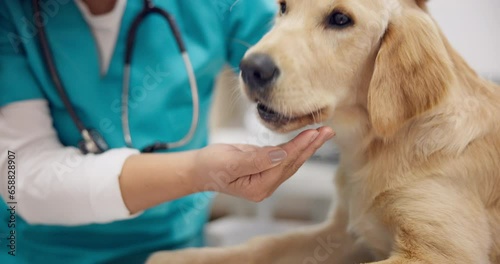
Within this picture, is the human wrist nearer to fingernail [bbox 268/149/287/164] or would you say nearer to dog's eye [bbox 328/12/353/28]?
fingernail [bbox 268/149/287/164]

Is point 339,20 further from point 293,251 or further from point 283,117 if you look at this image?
point 293,251

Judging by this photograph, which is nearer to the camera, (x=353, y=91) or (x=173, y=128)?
(x=353, y=91)

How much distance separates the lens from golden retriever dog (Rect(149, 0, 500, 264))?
75 cm

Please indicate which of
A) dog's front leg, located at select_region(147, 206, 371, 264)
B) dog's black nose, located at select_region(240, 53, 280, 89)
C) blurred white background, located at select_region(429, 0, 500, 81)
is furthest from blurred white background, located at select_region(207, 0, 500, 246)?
dog's black nose, located at select_region(240, 53, 280, 89)

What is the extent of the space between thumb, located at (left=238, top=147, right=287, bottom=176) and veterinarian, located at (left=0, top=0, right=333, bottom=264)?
5 cm

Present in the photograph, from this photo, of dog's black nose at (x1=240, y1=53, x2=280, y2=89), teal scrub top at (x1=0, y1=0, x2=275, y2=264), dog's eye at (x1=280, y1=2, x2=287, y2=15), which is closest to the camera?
dog's black nose at (x1=240, y1=53, x2=280, y2=89)

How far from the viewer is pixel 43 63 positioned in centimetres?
102

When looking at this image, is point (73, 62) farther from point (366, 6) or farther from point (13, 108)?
point (366, 6)

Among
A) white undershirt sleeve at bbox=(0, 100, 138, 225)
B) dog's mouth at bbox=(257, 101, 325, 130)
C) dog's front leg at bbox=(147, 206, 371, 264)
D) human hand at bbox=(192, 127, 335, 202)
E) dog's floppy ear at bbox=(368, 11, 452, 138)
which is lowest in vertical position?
dog's front leg at bbox=(147, 206, 371, 264)

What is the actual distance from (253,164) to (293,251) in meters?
0.27

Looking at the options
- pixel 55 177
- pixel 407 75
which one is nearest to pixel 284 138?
pixel 407 75

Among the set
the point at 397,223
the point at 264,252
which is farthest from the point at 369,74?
the point at 264,252

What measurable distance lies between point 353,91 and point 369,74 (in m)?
0.04

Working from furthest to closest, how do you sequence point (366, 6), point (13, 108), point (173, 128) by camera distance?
point (173, 128)
point (13, 108)
point (366, 6)
